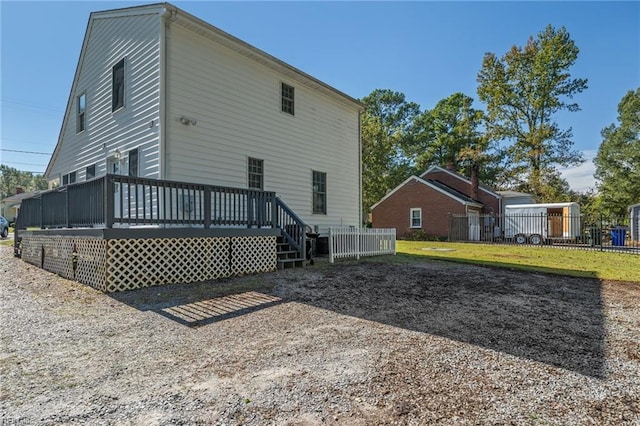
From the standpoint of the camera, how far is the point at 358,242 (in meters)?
11.9

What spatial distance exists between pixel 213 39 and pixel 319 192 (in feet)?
20.5

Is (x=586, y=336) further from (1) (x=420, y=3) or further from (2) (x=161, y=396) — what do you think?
(1) (x=420, y=3)

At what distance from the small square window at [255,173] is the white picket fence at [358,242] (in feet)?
9.00

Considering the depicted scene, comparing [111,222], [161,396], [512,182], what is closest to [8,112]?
[111,222]

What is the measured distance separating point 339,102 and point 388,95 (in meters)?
33.9

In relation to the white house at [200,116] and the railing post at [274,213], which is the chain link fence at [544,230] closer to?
the white house at [200,116]

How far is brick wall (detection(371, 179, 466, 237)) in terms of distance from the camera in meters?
27.6

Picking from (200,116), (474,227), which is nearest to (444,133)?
(474,227)

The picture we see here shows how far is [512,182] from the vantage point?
129 feet

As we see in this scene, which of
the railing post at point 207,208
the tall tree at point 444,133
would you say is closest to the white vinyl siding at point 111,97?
the railing post at point 207,208

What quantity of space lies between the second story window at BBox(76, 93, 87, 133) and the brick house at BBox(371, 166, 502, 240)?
77.7 ft

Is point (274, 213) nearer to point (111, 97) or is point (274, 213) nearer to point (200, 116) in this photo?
point (200, 116)

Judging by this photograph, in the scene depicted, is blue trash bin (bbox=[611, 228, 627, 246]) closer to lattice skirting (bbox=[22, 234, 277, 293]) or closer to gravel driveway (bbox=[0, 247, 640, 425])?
gravel driveway (bbox=[0, 247, 640, 425])

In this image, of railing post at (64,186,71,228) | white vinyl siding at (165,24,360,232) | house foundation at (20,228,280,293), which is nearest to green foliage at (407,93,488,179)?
white vinyl siding at (165,24,360,232)
